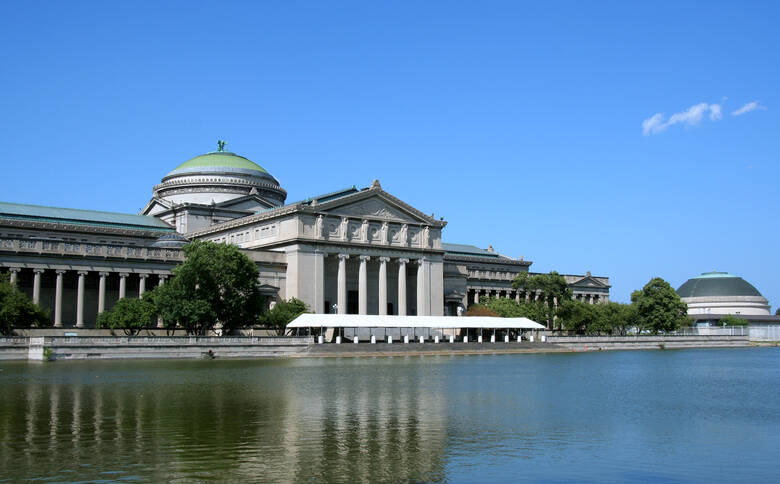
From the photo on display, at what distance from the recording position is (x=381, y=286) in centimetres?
11581

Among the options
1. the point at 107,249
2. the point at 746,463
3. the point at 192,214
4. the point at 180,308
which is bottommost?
the point at 746,463

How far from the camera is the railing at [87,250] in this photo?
93.3 meters

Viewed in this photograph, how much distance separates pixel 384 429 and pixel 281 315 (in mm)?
68158

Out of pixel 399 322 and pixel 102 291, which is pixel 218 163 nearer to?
Answer: pixel 102 291

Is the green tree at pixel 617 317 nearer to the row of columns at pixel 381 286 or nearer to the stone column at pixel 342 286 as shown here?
the row of columns at pixel 381 286

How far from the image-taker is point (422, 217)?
120562 mm

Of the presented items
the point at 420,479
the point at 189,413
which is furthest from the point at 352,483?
the point at 189,413

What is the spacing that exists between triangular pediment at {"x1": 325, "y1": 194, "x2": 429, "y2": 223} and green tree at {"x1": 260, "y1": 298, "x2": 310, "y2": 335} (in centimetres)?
1758

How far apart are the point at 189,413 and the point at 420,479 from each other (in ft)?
47.2

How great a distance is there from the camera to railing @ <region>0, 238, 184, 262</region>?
9331cm

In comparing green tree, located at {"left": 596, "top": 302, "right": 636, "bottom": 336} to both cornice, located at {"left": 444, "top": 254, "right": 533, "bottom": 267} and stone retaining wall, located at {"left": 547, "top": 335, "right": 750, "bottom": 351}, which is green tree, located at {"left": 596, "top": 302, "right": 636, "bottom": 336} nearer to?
stone retaining wall, located at {"left": 547, "top": 335, "right": 750, "bottom": 351}

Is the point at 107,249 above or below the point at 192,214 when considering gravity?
below

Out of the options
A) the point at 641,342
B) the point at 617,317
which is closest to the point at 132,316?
the point at 641,342

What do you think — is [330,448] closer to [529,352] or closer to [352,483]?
[352,483]
